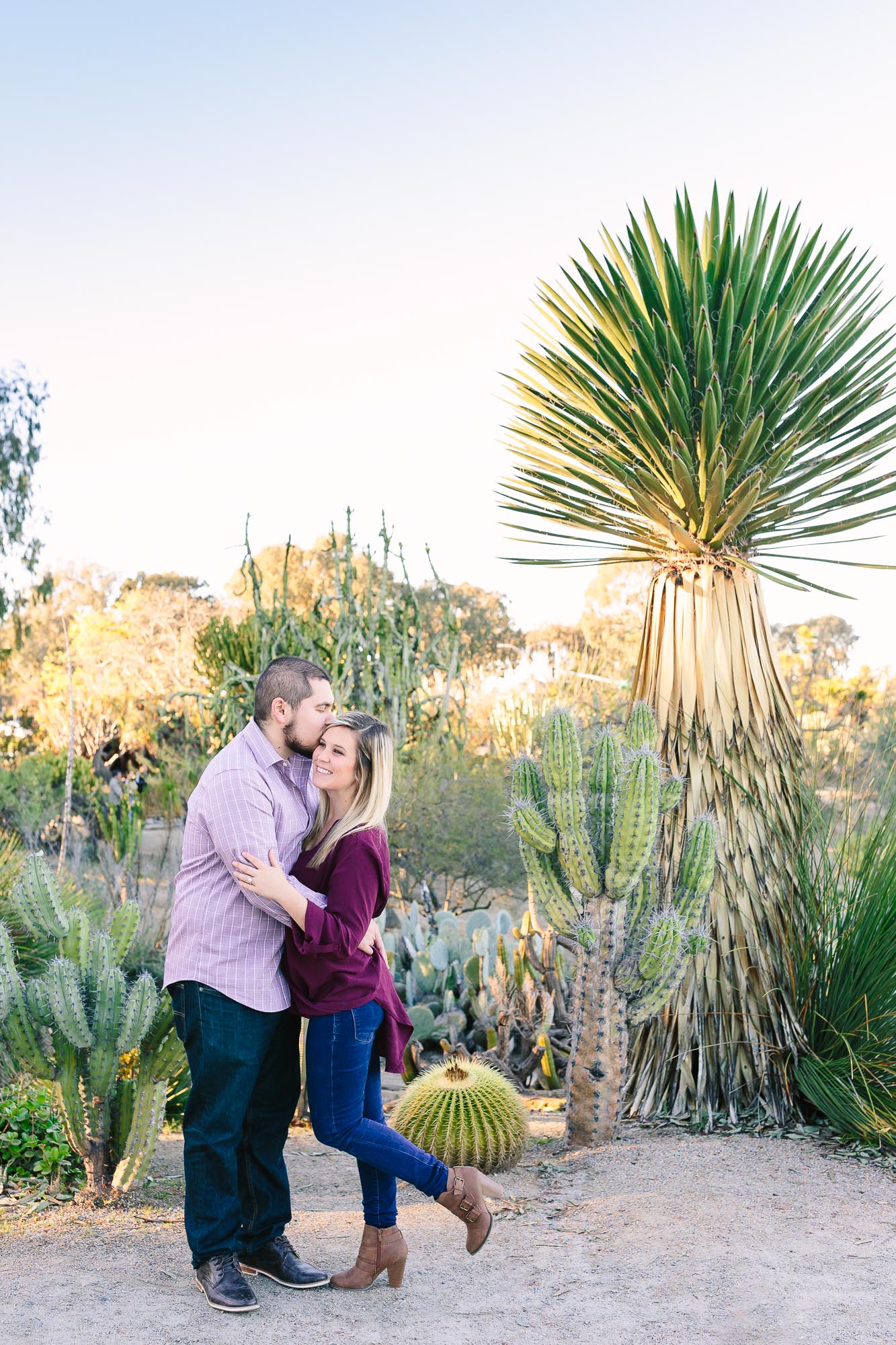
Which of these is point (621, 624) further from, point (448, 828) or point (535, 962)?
point (535, 962)

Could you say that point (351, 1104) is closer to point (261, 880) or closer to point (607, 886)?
point (261, 880)

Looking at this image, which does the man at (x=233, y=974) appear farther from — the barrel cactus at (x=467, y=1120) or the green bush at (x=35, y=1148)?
the green bush at (x=35, y=1148)

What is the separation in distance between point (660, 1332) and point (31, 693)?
26640 mm

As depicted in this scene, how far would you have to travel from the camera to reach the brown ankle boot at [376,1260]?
3.15m

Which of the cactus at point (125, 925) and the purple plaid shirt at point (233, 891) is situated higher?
the purple plaid shirt at point (233, 891)

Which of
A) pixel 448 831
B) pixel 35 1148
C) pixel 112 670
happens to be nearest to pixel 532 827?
pixel 35 1148

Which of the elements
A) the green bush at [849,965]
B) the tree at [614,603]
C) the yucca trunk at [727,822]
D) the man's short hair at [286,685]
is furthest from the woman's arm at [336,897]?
the tree at [614,603]

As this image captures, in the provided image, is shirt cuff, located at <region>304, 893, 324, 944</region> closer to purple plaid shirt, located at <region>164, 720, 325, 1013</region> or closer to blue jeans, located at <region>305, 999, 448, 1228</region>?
purple plaid shirt, located at <region>164, 720, 325, 1013</region>

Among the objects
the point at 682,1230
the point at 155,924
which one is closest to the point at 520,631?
the point at 155,924

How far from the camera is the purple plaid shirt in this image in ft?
9.78

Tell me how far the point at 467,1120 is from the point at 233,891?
1.74 metres

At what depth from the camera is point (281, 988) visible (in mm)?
3090

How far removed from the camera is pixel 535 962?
5766mm

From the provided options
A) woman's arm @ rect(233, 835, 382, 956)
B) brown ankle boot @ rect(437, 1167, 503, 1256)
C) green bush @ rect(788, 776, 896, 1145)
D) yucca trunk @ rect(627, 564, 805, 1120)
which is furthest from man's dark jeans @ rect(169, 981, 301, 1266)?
green bush @ rect(788, 776, 896, 1145)
